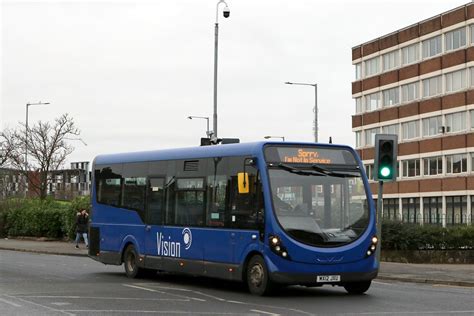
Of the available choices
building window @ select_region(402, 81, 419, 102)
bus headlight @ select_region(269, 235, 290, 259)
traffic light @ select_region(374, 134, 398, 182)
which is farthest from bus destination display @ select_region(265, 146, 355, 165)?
building window @ select_region(402, 81, 419, 102)

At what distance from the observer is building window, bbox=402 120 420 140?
7081 cm

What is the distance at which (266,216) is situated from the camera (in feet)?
50.3

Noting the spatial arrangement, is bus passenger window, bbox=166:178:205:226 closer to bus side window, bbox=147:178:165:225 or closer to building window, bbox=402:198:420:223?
bus side window, bbox=147:178:165:225

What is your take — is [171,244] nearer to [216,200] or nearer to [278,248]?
[216,200]

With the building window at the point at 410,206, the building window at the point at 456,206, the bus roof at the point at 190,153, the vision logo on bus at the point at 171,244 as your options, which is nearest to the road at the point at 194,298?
the vision logo on bus at the point at 171,244

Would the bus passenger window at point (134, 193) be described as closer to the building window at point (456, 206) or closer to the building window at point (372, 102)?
the building window at point (456, 206)

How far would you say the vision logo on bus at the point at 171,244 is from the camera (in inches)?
702

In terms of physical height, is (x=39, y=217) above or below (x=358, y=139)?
below

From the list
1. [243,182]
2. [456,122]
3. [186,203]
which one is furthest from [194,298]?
[456,122]

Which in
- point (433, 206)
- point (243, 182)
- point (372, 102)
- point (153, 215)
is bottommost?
point (153, 215)

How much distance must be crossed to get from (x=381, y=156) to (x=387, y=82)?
56.2 m

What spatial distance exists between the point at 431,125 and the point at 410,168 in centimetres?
464

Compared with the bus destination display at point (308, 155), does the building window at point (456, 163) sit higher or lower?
higher

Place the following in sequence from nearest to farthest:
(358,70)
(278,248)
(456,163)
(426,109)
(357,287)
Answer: (278,248) < (357,287) < (456,163) < (426,109) < (358,70)
